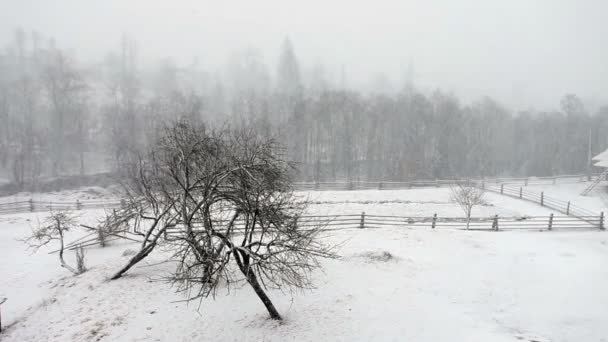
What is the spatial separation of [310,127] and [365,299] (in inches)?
1540

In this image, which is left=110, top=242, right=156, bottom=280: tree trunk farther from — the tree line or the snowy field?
the tree line

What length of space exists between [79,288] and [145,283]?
96.5 inches

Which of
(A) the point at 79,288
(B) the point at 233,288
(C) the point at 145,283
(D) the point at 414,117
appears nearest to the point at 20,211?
(A) the point at 79,288

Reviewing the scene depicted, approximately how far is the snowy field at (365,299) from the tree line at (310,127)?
23.5m

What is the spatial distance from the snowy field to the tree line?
77.0 feet

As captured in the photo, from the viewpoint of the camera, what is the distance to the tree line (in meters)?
43.9

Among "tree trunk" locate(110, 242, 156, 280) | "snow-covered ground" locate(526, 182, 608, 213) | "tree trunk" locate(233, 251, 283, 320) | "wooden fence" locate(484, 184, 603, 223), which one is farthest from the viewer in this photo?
"snow-covered ground" locate(526, 182, 608, 213)

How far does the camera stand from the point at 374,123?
170ft

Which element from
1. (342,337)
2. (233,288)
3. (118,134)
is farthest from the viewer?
(118,134)

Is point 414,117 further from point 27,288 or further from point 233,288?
point 27,288

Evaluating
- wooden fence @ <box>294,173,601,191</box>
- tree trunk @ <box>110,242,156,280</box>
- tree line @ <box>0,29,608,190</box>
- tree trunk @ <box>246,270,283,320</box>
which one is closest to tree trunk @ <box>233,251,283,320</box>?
tree trunk @ <box>246,270,283,320</box>

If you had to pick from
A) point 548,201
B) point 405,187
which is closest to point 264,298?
point 548,201

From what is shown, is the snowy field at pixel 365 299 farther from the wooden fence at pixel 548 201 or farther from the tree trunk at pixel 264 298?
the wooden fence at pixel 548 201

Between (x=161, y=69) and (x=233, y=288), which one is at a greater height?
(x=161, y=69)
